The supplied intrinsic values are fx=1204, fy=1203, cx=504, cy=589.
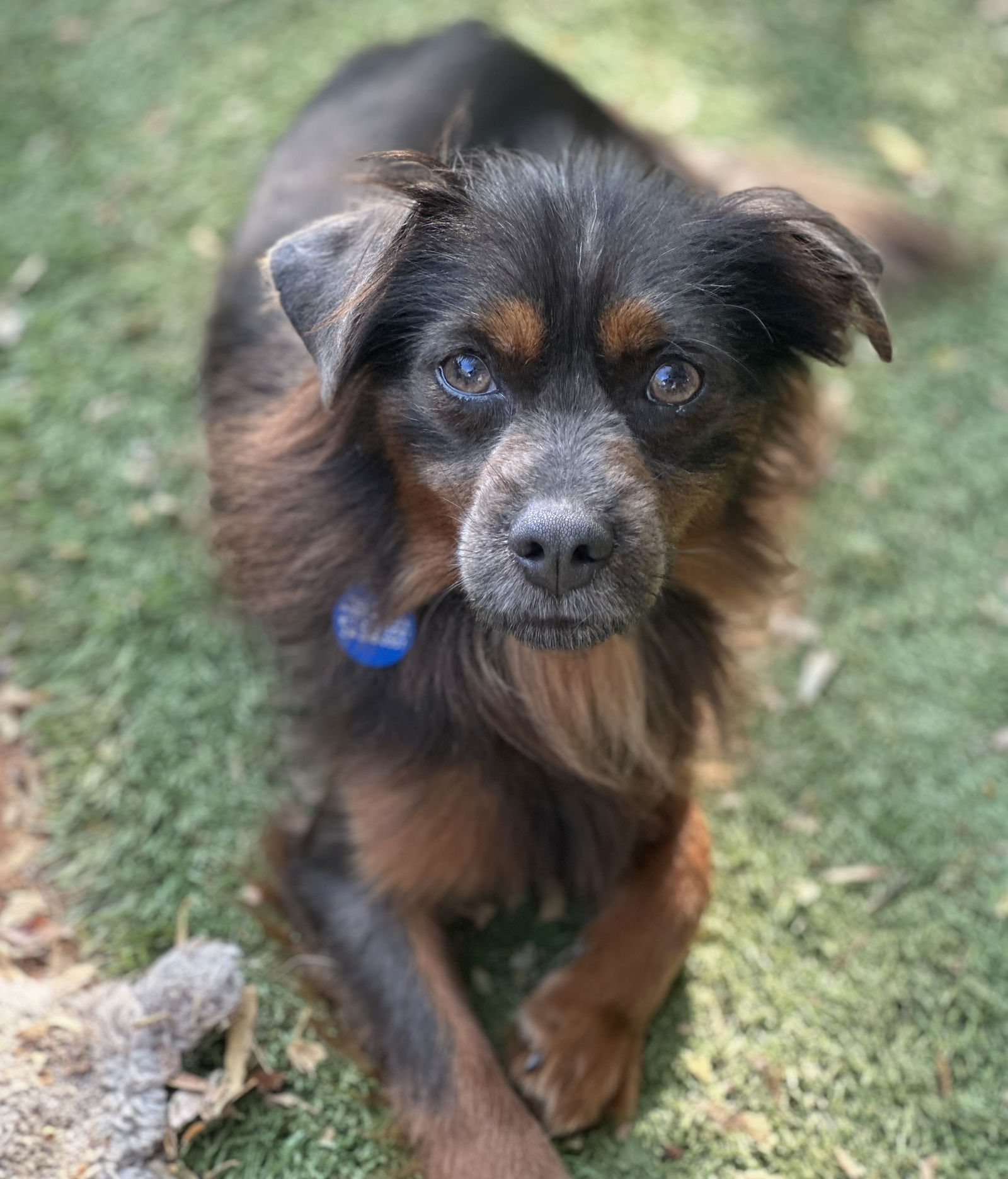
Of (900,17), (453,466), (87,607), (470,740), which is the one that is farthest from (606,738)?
(900,17)

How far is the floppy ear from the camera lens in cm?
238

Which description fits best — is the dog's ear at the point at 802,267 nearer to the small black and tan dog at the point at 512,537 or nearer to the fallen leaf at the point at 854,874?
the small black and tan dog at the point at 512,537

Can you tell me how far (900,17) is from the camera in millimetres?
5762

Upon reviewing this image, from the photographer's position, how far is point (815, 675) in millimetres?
3709

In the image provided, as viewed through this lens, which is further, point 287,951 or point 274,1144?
point 287,951

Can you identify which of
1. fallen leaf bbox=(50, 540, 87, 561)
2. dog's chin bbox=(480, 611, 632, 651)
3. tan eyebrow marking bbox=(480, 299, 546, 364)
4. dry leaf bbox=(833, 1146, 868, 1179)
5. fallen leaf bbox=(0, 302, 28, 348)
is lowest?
dry leaf bbox=(833, 1146, 868, 1179)

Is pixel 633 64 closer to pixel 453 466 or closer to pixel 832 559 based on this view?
pixel 832 559

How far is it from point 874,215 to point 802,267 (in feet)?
8.01

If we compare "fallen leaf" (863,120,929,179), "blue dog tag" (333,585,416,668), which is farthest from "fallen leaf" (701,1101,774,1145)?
"fallen leaf" (863,120,929,179)

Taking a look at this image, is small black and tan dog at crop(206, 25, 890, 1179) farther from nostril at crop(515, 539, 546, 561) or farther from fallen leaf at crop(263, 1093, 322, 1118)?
fallen leaf at crop(263, 1093, 322, 1118)

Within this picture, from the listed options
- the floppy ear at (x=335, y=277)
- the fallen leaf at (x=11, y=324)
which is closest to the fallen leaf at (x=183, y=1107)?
the floppy ear at (x=335, y=277)

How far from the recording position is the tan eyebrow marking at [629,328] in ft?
7.82

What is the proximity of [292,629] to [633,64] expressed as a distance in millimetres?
3675

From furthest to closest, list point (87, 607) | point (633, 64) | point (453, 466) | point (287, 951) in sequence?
point (633, 64) < point (87, 607) < point (287, 951) < point (453, 466)
